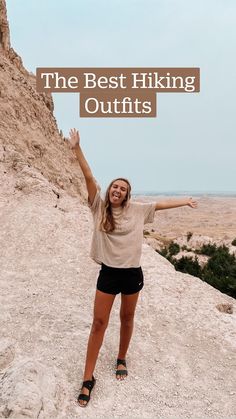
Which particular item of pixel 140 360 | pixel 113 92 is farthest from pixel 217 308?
pixel 113 92

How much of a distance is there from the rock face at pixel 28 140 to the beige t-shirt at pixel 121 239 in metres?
5.40

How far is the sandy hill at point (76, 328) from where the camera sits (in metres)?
4.16

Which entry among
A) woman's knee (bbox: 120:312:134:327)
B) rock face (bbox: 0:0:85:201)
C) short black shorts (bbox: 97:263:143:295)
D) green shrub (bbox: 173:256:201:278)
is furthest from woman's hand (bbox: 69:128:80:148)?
green shrub (bbox: 173:256:201:278)

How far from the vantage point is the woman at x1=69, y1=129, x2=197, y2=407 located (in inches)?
156

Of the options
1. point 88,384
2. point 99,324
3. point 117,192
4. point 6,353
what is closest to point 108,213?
point 117,192

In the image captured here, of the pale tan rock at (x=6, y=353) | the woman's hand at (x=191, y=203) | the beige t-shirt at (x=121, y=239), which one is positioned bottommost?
the pale tan rock at (x=6, y=353)

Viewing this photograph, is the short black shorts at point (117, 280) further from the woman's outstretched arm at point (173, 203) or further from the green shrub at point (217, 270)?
the green shrub at point (217, 270)

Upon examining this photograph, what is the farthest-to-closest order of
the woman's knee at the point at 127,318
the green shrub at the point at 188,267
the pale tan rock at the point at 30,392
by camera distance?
the green shrub at the point at 188,267 → the woman's knee at the point at 127,318 → the pale tan rock at the point at 30,392

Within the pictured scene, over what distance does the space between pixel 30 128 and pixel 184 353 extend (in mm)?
9373

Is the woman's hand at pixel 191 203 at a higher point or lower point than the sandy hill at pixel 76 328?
higher

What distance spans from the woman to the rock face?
535cm

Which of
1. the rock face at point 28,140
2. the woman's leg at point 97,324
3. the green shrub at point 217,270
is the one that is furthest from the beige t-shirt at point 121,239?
the green shrub at point 217,270

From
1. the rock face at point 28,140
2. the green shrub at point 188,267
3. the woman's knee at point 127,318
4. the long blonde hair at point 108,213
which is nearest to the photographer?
the long blonde hair at point 108,213

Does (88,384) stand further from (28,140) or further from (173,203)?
(28,140)
